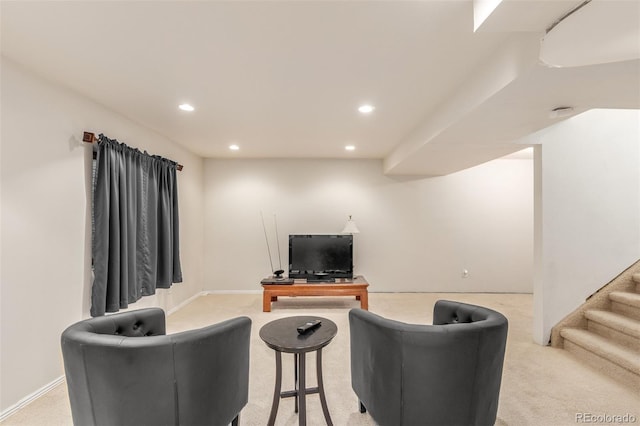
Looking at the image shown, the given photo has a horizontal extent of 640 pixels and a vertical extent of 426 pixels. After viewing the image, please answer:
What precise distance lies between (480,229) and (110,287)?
562cm

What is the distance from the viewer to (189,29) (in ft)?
5.69

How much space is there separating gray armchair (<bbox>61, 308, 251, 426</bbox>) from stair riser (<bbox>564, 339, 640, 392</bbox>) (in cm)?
317

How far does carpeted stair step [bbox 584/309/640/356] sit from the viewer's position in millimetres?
2641

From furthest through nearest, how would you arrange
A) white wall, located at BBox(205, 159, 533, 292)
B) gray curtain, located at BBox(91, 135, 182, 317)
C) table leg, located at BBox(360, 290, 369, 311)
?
white wall, located at BBox(205, 159, 533, 292) < table leg, located at BBox(360, 290, 369, 311) < gray curtain, located at BBox(91, 135, 182, 317)

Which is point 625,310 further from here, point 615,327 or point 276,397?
point 276,397

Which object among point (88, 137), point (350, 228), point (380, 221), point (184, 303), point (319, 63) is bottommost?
point (184, 303)

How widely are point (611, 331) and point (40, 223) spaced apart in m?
5.07

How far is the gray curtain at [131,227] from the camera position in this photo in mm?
2762

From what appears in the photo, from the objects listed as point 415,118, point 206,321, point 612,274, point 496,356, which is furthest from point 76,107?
point 612,274

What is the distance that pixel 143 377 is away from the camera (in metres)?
1.36

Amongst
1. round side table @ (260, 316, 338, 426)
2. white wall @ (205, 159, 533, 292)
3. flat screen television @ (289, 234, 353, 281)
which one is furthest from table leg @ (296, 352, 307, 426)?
white wall @ (205, 159, 533, 292)

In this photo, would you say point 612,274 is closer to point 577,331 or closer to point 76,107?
point 577,331

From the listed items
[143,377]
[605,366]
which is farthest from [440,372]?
[605,366]

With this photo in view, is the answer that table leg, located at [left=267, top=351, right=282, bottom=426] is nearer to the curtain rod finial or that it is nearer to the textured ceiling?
the textured ceiling
